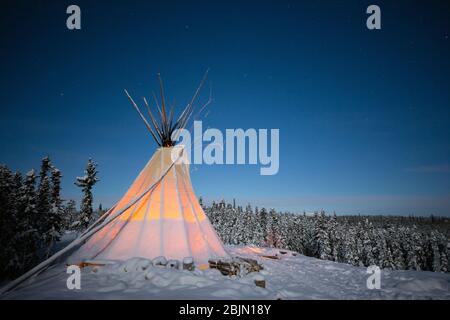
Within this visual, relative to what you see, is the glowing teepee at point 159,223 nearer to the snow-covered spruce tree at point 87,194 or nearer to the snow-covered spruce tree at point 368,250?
the snow-covered spruce tree at point 87,194

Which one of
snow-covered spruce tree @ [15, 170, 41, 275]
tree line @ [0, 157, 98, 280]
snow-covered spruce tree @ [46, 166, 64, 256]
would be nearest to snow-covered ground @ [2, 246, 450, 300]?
tree line @ [0, 157, 98, 280]

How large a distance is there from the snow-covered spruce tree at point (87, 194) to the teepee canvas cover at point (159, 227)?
61.7 feet

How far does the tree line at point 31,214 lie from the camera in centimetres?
1856

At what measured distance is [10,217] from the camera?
747 inches

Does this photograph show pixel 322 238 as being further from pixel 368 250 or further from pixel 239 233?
pixel 239 233

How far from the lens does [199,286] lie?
4914mm

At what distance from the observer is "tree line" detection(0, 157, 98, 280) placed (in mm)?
18562

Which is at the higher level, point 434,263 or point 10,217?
point 10,217

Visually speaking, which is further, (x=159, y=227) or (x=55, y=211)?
(x=55, y=211)

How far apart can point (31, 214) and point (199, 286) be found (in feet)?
78.9

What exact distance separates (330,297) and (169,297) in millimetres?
3866

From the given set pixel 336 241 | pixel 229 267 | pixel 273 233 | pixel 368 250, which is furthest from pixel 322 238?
pixel 229 267
